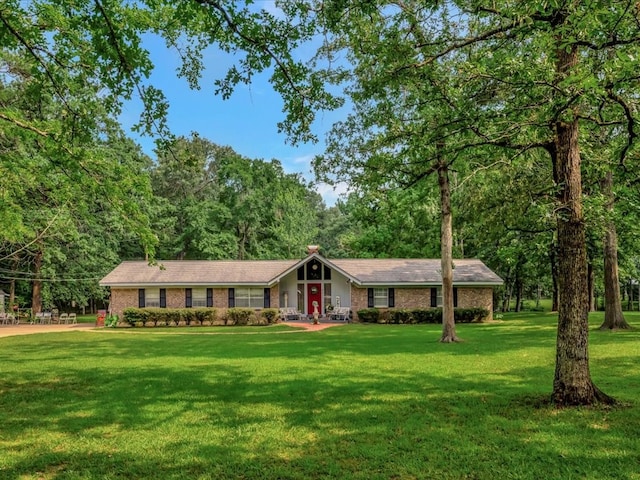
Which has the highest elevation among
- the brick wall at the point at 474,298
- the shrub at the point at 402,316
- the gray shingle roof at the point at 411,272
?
the gray shingle roof at the point at 411,272

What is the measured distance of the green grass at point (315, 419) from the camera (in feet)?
16.8

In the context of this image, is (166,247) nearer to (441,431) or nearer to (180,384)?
(180,384)

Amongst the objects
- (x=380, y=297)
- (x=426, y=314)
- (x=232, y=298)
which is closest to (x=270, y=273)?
(x=232, y=298)

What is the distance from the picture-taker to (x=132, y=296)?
30.1 m

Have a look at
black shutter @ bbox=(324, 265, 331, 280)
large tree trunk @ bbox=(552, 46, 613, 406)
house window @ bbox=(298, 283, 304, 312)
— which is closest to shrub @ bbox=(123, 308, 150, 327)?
house window @ bbox=(298, 283, 304, 312)

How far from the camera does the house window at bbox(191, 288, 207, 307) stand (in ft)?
100

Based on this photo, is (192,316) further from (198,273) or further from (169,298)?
(198,273)

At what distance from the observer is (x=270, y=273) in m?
31.7

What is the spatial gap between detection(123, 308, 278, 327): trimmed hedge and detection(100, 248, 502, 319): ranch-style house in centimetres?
111

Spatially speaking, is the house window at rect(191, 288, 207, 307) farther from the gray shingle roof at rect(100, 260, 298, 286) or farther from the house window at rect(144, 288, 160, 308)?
the house window at rect(144, 288, 160, 308)

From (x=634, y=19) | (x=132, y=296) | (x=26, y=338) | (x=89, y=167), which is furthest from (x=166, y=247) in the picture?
(x=634, y=19)

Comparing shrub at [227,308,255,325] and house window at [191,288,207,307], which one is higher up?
house window at [191,288,207,307]

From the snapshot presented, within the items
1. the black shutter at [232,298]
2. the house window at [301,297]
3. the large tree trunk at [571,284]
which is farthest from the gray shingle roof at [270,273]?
the large tree trunk at [571,284]

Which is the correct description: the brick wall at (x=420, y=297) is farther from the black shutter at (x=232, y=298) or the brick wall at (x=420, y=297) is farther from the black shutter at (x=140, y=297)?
the black shutter at (x=140, y=297)
